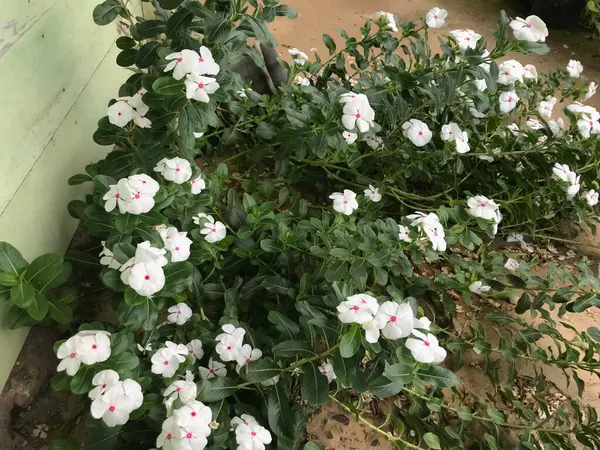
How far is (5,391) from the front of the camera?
4.44 feet

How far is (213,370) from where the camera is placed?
1192 mm

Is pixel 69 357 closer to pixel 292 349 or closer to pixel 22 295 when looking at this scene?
pixel 22 295

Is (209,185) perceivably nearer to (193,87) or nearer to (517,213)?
(193,87)

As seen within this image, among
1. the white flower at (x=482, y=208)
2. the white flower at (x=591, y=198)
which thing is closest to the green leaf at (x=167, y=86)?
the white flower at (x=482, y=208)

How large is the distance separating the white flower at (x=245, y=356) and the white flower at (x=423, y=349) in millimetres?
399

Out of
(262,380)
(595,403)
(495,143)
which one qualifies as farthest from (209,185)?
(595,403)

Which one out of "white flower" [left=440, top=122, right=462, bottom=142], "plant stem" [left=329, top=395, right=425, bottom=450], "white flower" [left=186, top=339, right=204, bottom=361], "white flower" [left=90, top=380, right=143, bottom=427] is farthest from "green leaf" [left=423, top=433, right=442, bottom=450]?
"white flower" [left=440, top=122, right=462, bottom=142]

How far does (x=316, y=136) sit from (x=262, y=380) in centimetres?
81

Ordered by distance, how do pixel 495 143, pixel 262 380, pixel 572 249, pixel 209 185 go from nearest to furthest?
pixel 262 380, pixel 209 185, pixel 495 143, pixel 572 249

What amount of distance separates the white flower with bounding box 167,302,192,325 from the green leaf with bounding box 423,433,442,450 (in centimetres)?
74

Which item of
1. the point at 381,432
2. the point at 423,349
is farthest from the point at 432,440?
the point at 423,349

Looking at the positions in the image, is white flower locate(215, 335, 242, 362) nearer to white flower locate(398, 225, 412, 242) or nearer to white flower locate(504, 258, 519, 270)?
white flower locate(398, 225, 412, 242)

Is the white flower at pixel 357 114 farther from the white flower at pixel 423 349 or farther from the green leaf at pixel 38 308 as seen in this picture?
the green leaf at pixel 38 308

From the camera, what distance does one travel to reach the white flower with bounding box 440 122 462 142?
1.77 m
